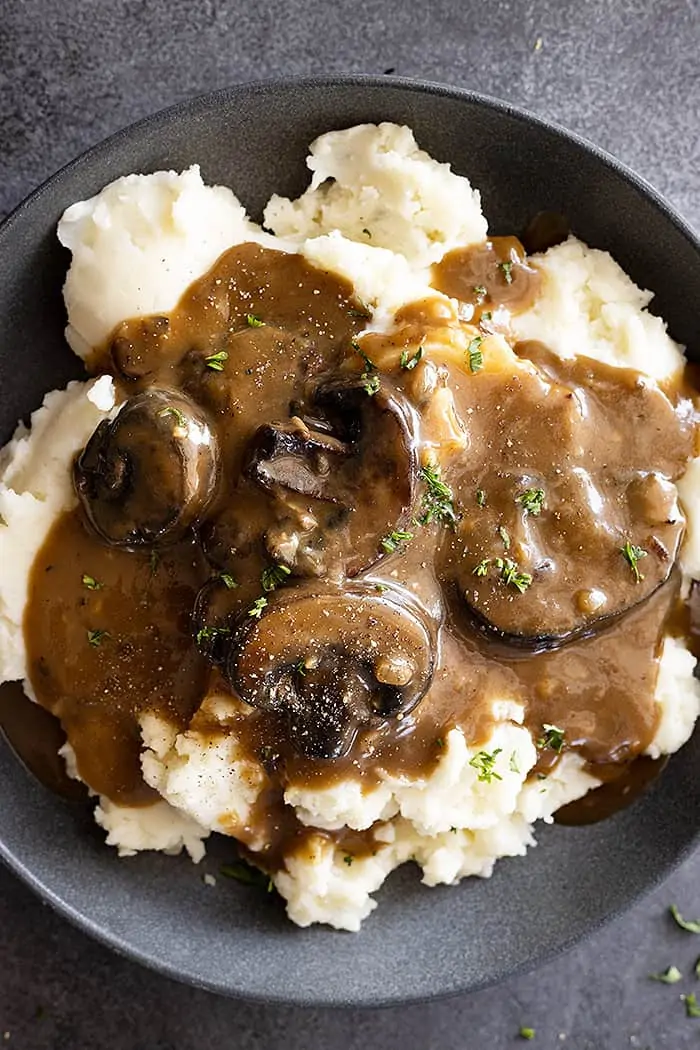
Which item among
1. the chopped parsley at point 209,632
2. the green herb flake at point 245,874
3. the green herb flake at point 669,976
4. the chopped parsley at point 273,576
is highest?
the chopped parsley at point 273,576

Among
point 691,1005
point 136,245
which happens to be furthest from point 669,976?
point 136,245

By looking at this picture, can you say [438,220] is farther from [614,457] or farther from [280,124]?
[614,457]

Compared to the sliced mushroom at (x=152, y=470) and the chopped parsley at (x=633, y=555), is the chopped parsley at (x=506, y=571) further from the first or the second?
the sliced mushroom at (x=152, y=470)

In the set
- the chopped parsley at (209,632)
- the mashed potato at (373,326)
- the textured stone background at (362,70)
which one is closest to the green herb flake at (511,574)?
the mashed potato at (373,326)

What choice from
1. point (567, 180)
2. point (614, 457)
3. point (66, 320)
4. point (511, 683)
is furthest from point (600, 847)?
point (66, 320)

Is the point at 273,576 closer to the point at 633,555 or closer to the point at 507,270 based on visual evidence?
the point at 633,555

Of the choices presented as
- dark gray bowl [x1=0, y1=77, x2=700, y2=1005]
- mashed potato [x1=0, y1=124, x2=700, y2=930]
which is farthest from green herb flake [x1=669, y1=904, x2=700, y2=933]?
mashed potato [x1=0, y1=124, x2=700, y2=930]
